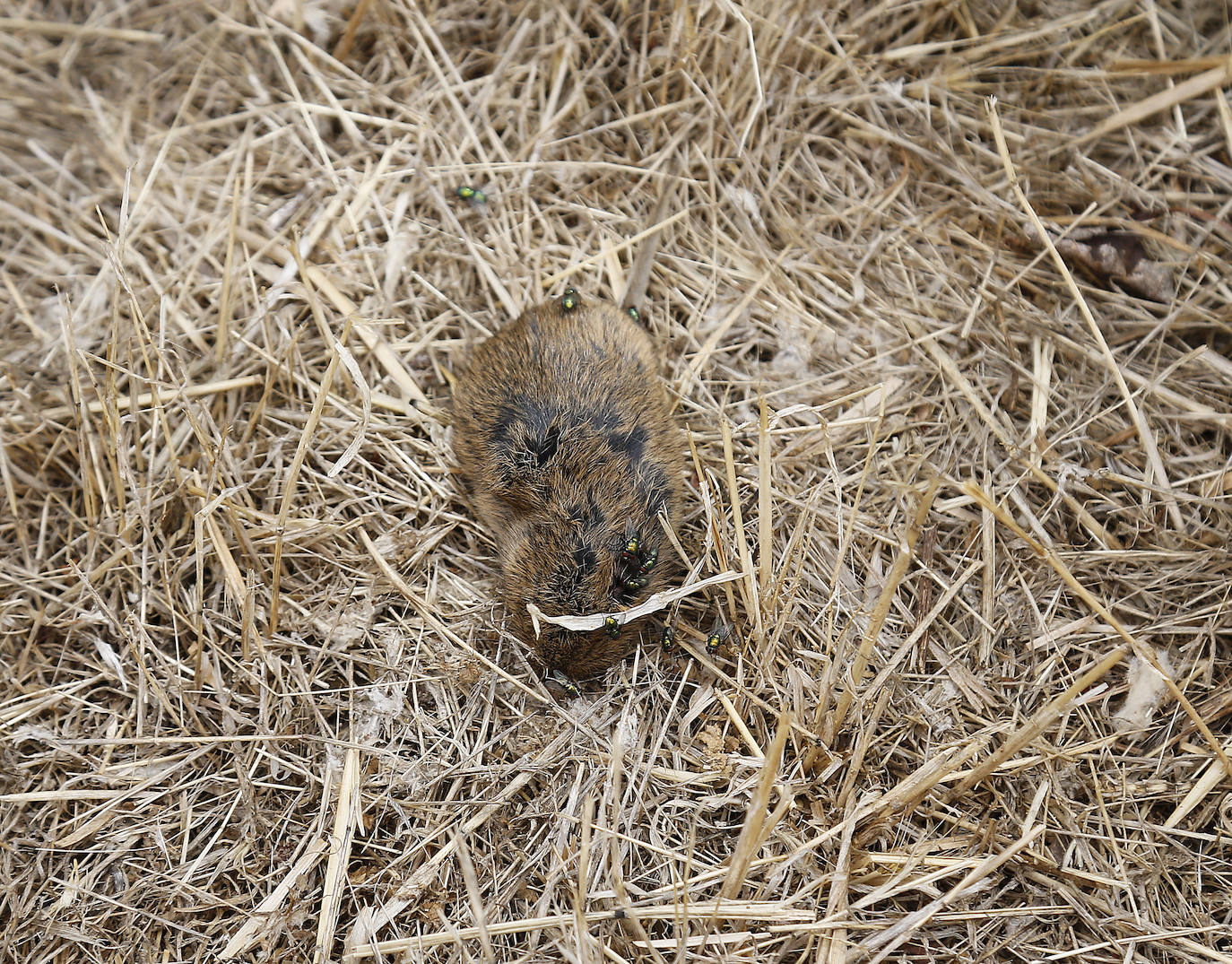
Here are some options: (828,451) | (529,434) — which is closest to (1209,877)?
(828,451)

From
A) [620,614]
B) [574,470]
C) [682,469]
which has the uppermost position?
[574,470]

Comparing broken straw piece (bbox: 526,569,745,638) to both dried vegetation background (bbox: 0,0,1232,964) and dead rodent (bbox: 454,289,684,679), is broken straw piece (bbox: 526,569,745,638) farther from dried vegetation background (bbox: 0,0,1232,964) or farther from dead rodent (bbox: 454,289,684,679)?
dried vegetation background (bbox: 0,0,1232,964)

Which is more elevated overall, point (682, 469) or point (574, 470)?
point (574, 470)

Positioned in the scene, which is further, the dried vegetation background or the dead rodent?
the dead rodent

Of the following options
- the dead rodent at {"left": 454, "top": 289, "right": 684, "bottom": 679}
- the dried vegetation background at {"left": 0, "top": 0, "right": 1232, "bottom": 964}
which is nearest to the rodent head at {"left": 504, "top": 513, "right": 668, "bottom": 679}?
the dead rodent at {"left": 454, "top": 289, "right": 684, "bottom": 679}

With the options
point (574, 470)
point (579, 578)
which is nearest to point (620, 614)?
point (579, 578)

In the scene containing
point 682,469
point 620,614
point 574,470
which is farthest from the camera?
point 682,469

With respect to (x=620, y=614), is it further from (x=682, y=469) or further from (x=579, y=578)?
(x=682, y=469)

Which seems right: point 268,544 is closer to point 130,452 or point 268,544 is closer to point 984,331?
point 130,452
